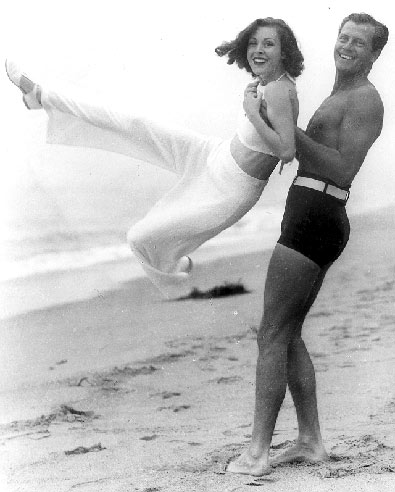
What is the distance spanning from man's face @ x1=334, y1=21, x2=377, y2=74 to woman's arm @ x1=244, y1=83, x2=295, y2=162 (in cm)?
27

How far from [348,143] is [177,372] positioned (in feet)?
4.26

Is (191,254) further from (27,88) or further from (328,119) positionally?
(27,88)

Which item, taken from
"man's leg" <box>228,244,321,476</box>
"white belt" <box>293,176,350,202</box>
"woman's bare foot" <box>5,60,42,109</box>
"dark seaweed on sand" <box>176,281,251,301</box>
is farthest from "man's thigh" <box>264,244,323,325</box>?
"woman's bare foot" <box>5,60,42,109</box>

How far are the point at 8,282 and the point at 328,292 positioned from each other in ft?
4.62

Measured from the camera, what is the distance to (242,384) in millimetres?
4332

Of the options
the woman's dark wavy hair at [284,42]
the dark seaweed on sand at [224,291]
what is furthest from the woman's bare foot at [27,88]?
the dark seaweed on sand at [224,291]

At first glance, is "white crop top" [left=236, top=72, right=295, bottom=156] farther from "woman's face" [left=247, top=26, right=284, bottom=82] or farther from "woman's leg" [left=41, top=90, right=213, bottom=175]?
"woman's leg" [left=41, top=90, right=213, bottom=175]

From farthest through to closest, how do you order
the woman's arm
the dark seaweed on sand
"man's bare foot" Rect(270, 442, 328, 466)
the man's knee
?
the dark seaweed on sand, "man's bare foot" Rect(270, 442, 328, 466), the man's knee, the woman's arm

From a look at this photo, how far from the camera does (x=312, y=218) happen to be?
3.77m

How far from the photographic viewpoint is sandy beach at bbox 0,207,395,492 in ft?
13.8

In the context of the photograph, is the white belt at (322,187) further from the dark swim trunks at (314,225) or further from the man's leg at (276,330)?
the man's leg at (276,330)

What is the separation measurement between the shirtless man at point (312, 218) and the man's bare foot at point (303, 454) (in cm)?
13

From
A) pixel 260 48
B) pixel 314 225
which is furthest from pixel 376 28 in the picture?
pixel 314 225

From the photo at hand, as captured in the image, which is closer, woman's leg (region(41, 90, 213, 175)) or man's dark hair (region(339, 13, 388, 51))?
man's dark hair (region(339, 13, 388, 51))
